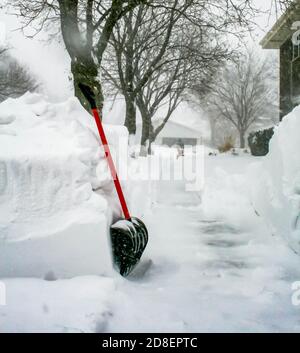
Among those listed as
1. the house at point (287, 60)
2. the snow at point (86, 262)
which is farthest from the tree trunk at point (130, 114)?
the snow at point (86, 262)

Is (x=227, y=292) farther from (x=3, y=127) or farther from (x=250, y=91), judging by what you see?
(x=250, y=91)

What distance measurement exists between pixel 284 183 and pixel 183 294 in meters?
2.44

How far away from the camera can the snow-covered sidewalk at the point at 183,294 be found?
2.69 meters

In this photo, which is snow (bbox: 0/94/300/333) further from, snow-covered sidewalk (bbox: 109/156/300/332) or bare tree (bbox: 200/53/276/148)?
bare tree (bbox: 200/53/276/148)

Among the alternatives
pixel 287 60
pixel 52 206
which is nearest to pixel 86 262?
pixel 52 206

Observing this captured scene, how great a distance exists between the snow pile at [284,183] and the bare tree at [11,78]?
30.3 metres

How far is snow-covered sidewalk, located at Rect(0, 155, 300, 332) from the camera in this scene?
269 centimetres

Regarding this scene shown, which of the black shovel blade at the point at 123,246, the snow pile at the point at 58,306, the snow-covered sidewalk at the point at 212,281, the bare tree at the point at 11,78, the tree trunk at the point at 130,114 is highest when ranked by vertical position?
the bare tree at the point at 11,78

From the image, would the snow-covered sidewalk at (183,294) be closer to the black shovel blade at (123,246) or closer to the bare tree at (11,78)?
the black shovel blade at (123,246)

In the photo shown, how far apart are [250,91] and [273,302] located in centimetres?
3843

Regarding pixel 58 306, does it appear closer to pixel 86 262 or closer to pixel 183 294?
pixel 86 262

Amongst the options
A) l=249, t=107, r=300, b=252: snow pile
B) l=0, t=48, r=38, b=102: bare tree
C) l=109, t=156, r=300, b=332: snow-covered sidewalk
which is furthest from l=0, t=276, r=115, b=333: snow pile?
l=0, t=48, r=38, b=102: bare tree

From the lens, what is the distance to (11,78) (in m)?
33.0
